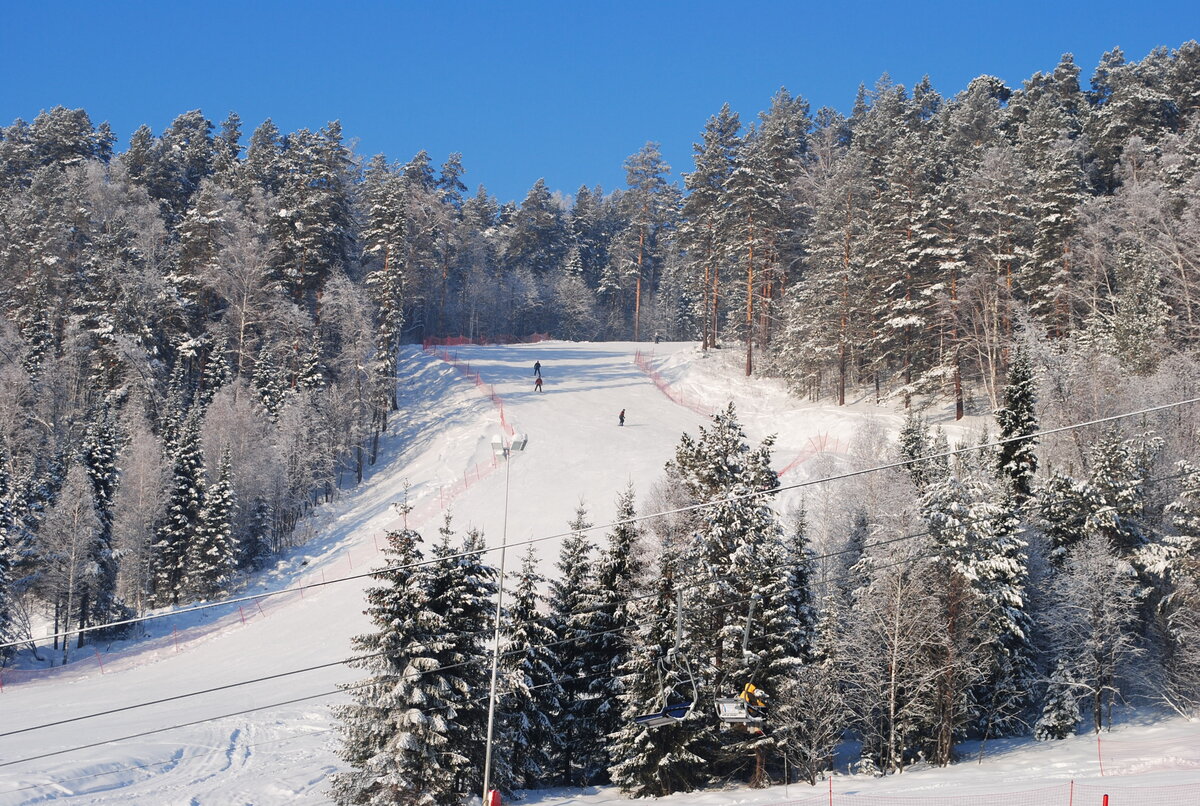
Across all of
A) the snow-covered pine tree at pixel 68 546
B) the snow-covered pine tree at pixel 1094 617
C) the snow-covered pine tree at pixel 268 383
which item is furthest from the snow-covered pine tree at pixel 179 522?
the snow-covered pine tree at pixel 1094 617

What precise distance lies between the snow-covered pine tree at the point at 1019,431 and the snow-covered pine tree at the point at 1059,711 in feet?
A: 22.0

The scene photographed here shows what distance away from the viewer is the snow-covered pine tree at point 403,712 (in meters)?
22.5

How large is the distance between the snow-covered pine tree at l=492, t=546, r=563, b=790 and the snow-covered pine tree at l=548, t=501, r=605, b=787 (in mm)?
408

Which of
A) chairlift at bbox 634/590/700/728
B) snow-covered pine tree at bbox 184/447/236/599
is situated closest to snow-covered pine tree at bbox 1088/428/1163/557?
chairlift at bbox 634/590/700/728

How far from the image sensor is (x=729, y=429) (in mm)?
28234

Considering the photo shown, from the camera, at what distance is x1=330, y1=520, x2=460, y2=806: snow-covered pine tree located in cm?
2253

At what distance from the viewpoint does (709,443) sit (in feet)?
92.9

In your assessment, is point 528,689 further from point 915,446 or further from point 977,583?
point 915,446

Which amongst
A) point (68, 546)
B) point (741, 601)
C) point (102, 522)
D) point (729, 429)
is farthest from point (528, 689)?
point (102, 522)

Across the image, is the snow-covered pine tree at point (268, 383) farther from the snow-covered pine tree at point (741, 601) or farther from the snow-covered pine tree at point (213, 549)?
the snow-covered pine tree at point (741, 601)

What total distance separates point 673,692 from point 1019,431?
18.3 meters

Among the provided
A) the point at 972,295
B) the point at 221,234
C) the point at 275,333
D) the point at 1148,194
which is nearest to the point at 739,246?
the point at 972,295

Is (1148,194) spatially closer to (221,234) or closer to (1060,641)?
(1060,641)

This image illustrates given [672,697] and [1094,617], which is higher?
[1094,617]
